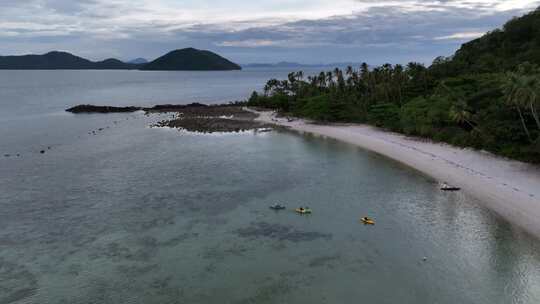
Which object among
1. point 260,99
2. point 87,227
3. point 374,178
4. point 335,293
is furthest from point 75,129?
point 335,293

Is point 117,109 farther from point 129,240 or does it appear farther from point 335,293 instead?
point 335,293

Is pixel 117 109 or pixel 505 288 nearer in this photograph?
pixel 505 288

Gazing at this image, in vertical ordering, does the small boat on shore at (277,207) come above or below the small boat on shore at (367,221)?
below

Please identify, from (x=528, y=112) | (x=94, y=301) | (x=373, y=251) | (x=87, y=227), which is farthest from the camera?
(x=528, y=112)

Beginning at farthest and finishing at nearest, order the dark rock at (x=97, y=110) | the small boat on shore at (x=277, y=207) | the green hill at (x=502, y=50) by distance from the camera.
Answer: the dark rock at (x=97, y=110), the green hill at (x=502, y=50), the small boat on shore at (x=277, y=207)

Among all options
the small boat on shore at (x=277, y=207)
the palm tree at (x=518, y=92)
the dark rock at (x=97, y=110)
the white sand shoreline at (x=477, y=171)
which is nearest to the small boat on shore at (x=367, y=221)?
the small boat on shore at (x=277, y=207)

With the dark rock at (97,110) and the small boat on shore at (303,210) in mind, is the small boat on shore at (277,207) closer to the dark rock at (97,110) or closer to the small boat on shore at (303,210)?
the small boat on shore at (303,210)

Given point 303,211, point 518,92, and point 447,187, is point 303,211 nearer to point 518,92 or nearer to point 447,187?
point 447,187
